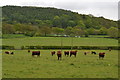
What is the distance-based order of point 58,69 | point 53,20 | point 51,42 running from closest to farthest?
point 58,69 → point 51,42 → point 53,20

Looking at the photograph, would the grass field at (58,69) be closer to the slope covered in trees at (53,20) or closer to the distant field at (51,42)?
Result: the distant field at (51,42)

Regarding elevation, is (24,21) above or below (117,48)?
above

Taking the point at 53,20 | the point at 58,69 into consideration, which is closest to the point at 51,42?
the point at 58,69

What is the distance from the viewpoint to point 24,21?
535 ft

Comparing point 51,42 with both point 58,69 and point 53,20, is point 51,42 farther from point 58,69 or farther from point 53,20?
point 53,20

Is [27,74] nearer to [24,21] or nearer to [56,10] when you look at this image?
[24,21]

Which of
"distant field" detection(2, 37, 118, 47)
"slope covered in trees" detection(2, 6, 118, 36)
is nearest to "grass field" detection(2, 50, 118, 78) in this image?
"distant field" detection(2, 37, 118, 47)

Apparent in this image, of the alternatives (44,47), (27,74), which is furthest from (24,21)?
(27,74)

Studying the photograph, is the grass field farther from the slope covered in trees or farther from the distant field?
the slope covered in trees

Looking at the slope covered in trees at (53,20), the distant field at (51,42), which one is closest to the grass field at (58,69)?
the distant field at (51,42)

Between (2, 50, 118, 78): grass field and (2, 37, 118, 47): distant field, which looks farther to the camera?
(2, 37, 118, 47): distant field

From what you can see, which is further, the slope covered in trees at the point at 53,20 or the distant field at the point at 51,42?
the slope covered in trees at the point at 53,20

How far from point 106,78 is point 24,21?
497 ft

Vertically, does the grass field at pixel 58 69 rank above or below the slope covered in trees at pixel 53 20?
below
